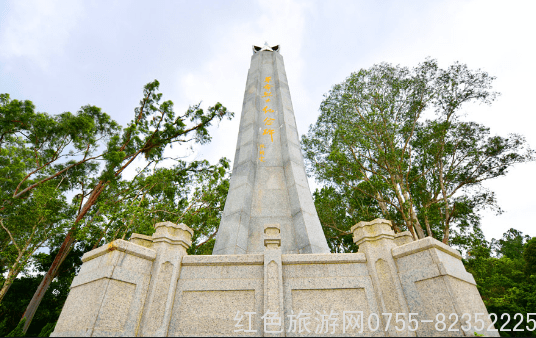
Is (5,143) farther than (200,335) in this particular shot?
Yes

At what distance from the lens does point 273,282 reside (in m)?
4.23

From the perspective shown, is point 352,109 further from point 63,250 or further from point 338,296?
point 63,250

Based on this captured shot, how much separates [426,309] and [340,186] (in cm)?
1321

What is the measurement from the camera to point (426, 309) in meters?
3.86

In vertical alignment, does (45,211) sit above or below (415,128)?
below

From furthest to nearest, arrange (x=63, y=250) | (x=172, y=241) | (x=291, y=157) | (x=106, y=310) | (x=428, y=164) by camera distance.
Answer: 1. (x=428, y=164)
2. (x=63, y=250)
3. (x=291, y=157)
4. (x=172, y=241)
5. (x=106, y=310)

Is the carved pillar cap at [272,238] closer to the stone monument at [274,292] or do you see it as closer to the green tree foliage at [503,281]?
the stone monument at [274,292]

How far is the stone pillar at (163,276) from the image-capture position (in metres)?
3.95

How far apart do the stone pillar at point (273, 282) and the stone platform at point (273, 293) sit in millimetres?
15

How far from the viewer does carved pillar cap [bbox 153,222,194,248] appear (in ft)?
15.3

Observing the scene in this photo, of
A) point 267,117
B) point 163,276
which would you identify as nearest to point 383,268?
point 163,276

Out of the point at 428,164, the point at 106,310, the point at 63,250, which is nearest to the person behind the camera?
the point at 106,310

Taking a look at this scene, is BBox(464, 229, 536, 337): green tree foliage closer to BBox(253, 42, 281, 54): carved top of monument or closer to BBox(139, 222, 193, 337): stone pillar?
BBox(139, 222, 193, 337): stone pillar

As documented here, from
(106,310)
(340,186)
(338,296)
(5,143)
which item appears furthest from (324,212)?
(5,143)
